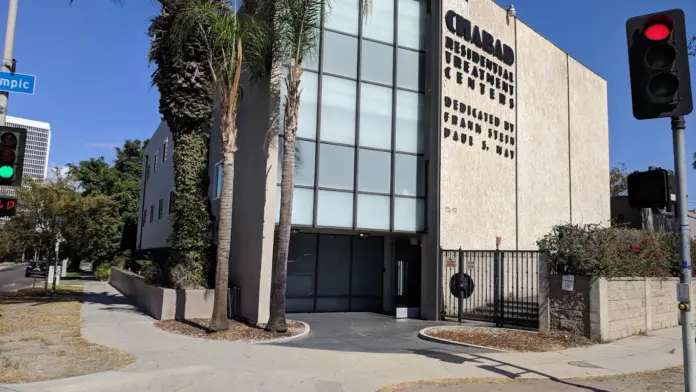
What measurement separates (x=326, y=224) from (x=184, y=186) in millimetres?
4261

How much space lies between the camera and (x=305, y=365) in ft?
30.3

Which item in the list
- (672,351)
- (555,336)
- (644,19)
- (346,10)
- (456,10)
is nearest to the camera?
(644,19)

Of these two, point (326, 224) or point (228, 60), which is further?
point (326, 224)

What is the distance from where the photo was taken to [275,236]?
1546 cm

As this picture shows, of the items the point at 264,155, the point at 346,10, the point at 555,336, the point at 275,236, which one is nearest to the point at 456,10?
the point at 346,10

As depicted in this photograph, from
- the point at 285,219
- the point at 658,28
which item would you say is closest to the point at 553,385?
the point at 658,28

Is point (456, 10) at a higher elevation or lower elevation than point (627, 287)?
higher

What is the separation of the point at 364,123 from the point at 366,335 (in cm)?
661

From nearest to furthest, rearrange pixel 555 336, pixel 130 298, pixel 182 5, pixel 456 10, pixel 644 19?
pixel 644 19, pixel 555 336, pixel 182 5, pixel 456 10, pixel 130 298

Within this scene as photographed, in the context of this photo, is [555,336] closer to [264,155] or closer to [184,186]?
[264,155]

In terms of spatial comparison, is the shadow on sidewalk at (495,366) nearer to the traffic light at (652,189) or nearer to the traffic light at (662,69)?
the traffic light at (652,189)

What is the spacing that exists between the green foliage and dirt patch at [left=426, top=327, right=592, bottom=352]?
5.20ft

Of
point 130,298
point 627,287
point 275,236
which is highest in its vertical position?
point 275,236

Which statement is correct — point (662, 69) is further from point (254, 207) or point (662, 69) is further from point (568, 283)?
point (254, 207)
